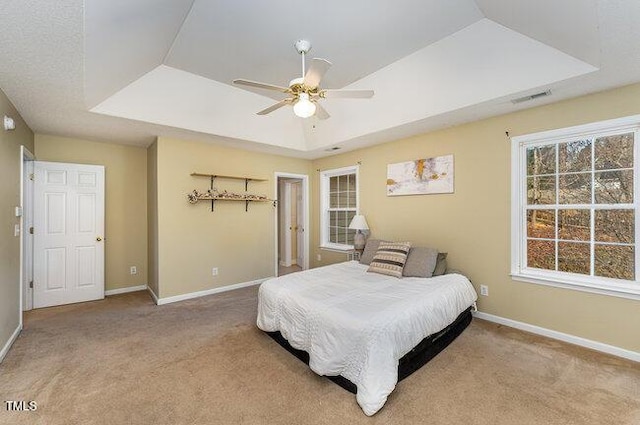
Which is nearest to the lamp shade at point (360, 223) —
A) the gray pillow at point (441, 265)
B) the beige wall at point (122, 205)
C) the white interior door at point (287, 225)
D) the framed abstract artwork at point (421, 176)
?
the framed abstract artwork at point (421, 176)

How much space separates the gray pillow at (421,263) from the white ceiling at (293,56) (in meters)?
1.61

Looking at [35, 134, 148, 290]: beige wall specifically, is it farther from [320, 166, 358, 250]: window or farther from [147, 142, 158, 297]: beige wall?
[320, 166, 358, 250]: window

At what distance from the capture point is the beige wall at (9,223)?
8.30ft

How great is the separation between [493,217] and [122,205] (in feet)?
17.8

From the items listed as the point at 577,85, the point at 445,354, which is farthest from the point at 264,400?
the point at 577,85

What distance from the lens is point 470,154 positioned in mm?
3381

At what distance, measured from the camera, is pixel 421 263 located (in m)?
3.28

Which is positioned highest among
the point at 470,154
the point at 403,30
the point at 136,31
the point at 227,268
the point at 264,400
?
the point at 403,30

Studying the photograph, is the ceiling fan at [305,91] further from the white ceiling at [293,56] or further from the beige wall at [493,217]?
the beige wall at [493,217]

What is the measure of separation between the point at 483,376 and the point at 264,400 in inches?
66.9

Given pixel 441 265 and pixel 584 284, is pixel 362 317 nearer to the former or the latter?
pixel 441 265

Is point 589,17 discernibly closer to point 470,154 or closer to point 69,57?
point 470,154

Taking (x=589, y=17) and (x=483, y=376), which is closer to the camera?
(x=589, y=17)

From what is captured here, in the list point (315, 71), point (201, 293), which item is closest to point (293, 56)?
point (315, 71)
